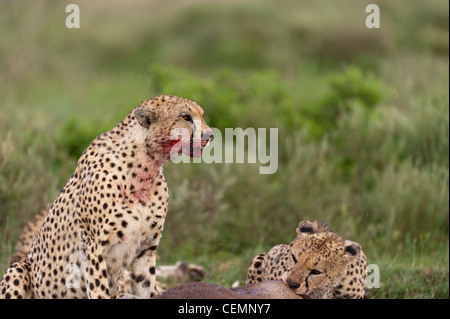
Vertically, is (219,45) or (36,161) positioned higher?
(219,45)

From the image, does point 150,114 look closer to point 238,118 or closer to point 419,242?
point 419,242

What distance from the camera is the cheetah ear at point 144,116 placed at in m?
3.56

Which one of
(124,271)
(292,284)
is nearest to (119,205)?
(124,271)

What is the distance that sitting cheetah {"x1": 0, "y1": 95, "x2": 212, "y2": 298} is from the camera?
11.8 feet

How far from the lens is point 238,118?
8.49m

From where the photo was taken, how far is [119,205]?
368cm

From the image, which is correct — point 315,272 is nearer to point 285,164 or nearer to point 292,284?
point 292,284

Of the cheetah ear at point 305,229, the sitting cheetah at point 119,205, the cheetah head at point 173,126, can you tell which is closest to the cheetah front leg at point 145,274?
the sitting cheetah at point 119,205

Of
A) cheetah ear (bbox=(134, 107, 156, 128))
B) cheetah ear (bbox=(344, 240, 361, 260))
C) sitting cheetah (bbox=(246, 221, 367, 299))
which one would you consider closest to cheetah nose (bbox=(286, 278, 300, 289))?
sitting cheetah (bbox=(246, 221, 367, 299))

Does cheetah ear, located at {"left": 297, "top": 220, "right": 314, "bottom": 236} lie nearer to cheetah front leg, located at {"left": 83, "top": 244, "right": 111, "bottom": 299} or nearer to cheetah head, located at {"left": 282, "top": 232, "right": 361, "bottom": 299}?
cheetah head, located at {"left": 282, "top": 232, "right": 361, "bottom": 299}

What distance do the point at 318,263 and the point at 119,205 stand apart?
3.35 feet

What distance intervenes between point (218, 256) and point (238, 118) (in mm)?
2256
